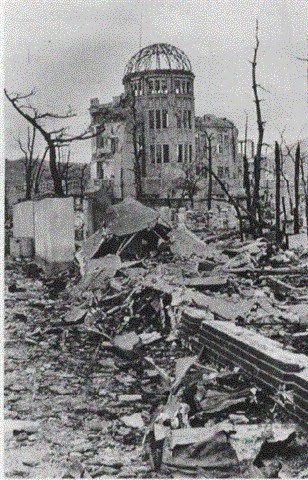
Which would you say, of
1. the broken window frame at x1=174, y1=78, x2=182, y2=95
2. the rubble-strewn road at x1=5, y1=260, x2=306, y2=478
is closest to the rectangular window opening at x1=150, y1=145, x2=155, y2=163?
the broken window frame at x1=174, y1=78, x2=182, y2=95

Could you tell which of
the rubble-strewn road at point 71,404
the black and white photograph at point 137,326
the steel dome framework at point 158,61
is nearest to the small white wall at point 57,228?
the black and white photograph at point 137,326

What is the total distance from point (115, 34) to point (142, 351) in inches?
159

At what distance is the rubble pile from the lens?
392 centimetres

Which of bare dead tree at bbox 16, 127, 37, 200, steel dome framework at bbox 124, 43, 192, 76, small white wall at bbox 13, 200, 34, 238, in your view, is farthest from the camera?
steel dome framework at bbox 124, 43, 192, 76

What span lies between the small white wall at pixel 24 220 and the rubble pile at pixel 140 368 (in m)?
3.61

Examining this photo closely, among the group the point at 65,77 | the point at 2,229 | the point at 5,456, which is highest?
the point at 65,77

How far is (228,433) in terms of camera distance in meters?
4.05

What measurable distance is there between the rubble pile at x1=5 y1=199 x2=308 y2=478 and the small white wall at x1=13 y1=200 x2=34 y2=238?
11.8 feet

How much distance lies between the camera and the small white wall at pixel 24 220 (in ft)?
52.1

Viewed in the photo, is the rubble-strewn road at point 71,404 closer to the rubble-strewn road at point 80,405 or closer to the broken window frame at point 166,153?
the rubble-strewn road at point 80,405

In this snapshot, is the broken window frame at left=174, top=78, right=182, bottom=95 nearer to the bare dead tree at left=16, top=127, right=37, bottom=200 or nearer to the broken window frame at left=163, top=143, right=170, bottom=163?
the broken window frame at left=163, top=143, right=170, bottom=163

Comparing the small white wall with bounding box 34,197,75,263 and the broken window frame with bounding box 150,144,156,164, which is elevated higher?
the broken window frame with bounding box 150,144,156,164

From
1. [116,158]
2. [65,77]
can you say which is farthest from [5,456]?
[116,158]

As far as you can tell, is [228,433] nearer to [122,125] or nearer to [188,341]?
[188,341]
